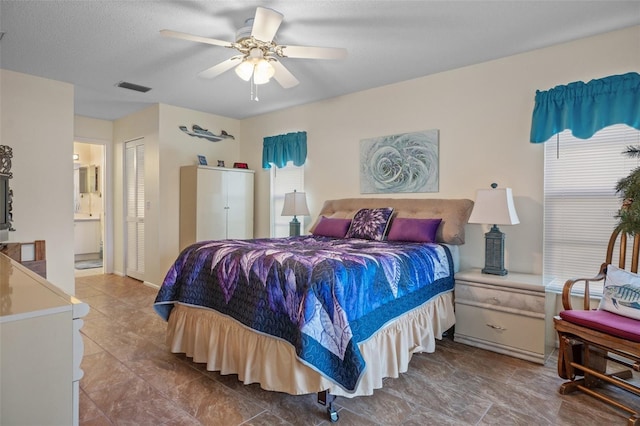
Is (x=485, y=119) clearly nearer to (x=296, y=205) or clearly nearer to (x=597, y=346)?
(x=597, y=346)

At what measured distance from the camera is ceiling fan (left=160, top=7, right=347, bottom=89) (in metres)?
2.25

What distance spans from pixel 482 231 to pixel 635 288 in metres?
1.33

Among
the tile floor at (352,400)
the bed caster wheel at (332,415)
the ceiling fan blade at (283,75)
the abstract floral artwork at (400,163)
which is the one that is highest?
the ceiling fan blade at (283,75)

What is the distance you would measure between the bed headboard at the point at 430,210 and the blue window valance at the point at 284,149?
1013 millimetres

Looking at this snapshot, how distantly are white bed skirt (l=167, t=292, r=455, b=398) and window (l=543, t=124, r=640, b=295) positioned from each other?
1.13m

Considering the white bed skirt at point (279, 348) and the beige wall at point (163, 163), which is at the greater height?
the beige wall at point (163, 163)

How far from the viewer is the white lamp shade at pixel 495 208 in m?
2.83

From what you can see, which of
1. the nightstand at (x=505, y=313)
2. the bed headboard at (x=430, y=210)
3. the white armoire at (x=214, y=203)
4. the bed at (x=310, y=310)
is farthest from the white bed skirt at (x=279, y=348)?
the white armoire at (x=214, y=203)

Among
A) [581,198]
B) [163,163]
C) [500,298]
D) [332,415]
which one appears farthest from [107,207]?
[581,198]

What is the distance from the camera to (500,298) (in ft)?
9.12

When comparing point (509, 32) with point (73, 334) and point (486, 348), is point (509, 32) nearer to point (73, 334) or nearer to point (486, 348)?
point (486, 348)

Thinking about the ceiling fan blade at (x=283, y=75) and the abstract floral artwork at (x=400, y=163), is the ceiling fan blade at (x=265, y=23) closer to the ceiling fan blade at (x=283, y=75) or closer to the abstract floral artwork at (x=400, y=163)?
the ceiling fan blade at (x=283, y=75)

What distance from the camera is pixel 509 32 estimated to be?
2.76 meters

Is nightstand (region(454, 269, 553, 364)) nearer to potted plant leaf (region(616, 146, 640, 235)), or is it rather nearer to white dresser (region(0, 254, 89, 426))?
potted plant leaf (region(616, 146, 640, 235))
